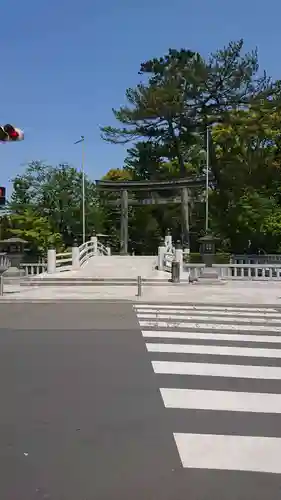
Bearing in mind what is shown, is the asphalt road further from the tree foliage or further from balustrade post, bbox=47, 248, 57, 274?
the tree foliage

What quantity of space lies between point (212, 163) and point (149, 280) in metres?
24.7

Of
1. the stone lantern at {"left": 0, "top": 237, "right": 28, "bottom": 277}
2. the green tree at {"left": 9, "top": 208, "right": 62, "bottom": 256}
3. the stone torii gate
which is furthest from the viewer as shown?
the stone torii gate

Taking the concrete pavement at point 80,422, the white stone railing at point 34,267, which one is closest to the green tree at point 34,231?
the white stone railing at point 34,267

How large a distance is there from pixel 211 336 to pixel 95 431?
529cm

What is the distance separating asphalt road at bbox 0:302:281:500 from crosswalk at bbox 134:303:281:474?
3.3 inches

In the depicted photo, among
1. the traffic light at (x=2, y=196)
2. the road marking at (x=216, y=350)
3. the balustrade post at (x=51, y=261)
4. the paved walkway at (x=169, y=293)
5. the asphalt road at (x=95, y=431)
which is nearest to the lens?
the asphalt road at (x=95, y=431)

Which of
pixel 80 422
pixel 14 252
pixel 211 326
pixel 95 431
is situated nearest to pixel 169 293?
pixel 211 326

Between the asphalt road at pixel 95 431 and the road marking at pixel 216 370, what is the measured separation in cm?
26

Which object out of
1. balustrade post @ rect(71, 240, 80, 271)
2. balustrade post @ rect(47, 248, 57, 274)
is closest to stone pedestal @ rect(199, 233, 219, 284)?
balustrade post @ rect(47, 248, 57, 274)

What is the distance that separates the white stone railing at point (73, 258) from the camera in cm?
2616

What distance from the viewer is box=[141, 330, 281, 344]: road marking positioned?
9.49 m

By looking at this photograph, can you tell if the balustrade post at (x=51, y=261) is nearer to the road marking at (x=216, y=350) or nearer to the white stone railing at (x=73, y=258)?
the white stone railing at (x=73, y=258)

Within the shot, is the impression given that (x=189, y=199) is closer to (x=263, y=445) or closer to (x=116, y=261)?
(x=116, y=261)

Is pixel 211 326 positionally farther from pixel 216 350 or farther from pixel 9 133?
pixel 9 133
